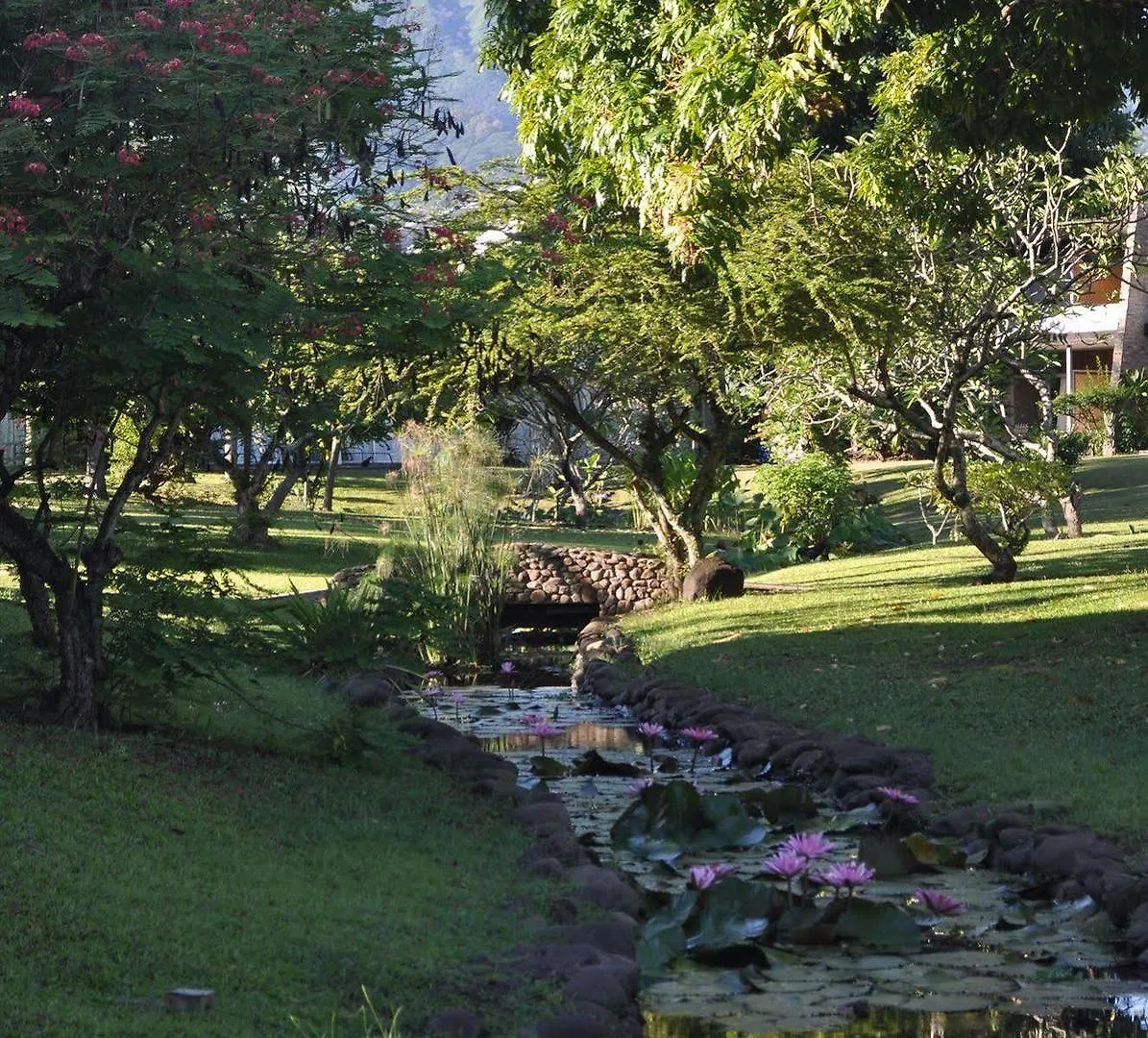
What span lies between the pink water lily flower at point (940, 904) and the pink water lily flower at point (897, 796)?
4.80 feet

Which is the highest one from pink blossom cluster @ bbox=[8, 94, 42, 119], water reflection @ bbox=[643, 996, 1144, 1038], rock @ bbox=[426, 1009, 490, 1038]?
pink blossom cluster @ bbox=[8, 94, 42, 119]

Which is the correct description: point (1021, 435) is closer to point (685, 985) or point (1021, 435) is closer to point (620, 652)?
point (620, 652)

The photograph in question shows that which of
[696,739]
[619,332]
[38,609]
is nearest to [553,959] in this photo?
[696,739]

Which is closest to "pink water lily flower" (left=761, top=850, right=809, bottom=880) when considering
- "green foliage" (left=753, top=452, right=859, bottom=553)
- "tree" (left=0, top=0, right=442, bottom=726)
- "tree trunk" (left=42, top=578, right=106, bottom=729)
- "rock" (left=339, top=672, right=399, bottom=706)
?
"tree" (left=0, top=0, right=442, bottom=726)

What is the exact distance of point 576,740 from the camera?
42.0 feet

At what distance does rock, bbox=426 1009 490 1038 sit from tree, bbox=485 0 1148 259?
727 centimetres

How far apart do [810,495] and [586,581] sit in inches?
211

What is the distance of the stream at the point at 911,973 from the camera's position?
19.1 feet

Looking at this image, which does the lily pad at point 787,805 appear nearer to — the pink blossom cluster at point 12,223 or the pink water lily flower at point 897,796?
the pink water lily flower at point 897,796

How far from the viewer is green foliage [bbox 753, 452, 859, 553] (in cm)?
2536

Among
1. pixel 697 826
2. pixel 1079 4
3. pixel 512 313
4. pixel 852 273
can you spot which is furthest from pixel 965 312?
pixel 697 826

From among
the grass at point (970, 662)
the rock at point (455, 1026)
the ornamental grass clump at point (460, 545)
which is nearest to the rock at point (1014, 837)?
the grass at point (970, 662)

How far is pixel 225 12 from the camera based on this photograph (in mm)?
8227

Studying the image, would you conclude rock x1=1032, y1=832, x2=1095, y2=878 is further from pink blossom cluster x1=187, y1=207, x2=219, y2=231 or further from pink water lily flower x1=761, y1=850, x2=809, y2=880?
pink blossom cluster x1=187, y1=207, x2=219, y2=231
